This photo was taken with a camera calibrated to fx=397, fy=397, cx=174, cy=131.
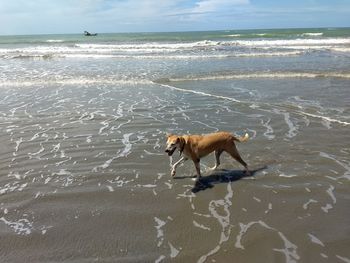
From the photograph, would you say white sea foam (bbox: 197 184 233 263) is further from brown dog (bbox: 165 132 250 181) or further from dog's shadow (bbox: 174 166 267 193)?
brown dog (bbox: 165 132 250 181)

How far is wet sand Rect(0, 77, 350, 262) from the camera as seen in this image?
5188 millimetres

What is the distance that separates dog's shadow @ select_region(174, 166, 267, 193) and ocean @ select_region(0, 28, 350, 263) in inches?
1.5

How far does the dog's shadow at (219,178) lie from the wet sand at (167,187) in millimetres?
38

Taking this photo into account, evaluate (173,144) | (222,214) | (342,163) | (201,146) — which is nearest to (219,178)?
(201,146)

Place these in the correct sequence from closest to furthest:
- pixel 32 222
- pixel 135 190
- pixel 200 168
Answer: pixel 32 222 < pixel 135 190 < pixel 200 168

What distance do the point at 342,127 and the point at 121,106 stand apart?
6.96 m

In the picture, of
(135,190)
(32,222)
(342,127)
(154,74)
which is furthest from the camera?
(154,74)

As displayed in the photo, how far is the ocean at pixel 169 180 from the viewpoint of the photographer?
5.22 m

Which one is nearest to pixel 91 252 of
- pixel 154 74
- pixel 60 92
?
pixel 60 92

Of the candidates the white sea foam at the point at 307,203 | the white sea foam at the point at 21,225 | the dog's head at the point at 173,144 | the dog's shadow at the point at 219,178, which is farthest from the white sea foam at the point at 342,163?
the white sea foam at the point at 21,225

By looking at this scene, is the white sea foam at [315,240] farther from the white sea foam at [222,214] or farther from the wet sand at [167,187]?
the white sea foam at [222,214]

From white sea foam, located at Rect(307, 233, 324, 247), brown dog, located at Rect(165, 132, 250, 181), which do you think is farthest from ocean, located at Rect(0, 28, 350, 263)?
brown dog, located at Rect(165, 132, 250, 181)

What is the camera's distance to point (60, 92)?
53.5 feet

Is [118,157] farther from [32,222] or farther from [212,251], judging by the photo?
[212,251]
